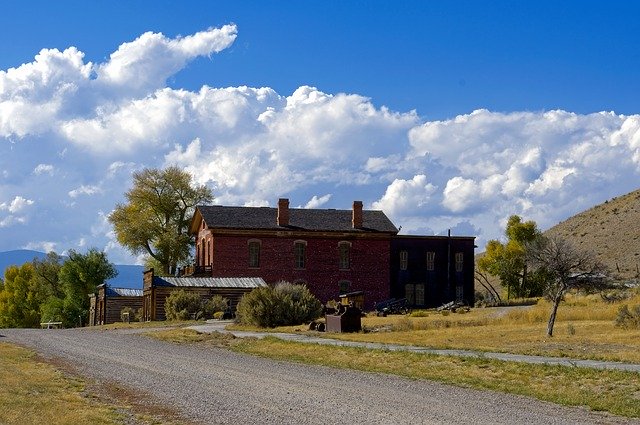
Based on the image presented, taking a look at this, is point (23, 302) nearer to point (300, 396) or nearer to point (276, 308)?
point (276, 308)

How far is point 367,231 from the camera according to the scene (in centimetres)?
6794

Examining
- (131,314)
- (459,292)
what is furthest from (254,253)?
(459,292)

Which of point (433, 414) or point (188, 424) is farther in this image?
point (433, 414)

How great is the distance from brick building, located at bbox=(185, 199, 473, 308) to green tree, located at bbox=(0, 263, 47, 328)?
120ft

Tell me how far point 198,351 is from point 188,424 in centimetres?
1621

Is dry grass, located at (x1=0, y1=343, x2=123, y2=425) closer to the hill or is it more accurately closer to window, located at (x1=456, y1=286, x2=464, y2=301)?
window, located at (x1=456, y1=286, x2=464, y2=301)

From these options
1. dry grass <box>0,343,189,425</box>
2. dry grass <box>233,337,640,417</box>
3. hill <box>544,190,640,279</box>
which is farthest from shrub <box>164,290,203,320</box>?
hill <box>544,190,640,279</box>

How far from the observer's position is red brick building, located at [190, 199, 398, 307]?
6556 centimetres

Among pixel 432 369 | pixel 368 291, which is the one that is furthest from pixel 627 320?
pixel 368 291

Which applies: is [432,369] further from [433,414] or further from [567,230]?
[567,230]

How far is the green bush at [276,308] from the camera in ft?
141

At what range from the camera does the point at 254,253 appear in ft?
217

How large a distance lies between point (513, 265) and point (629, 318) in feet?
136

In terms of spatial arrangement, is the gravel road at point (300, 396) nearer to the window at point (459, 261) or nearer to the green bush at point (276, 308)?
the green bush at point (276, 308)
